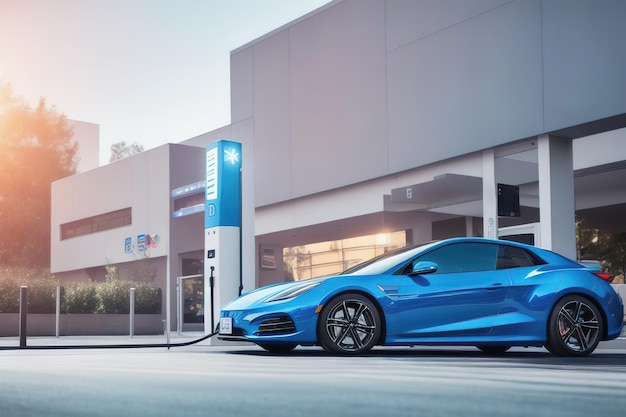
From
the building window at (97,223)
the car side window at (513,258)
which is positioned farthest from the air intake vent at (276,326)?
the building window at (97,223)

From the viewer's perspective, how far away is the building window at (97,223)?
37875 mm

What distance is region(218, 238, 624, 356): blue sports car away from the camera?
A: 9.14 metres

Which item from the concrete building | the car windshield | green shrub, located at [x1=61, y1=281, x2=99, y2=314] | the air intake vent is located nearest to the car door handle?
the car windshield

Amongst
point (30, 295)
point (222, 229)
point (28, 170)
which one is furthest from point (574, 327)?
point (28, 170)

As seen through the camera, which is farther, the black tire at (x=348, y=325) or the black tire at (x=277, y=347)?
the black tire at (x=277, y=347)

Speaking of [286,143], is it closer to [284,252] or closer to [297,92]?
[297,92]

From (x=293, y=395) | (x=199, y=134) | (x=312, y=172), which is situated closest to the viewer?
(x=293, y=395)

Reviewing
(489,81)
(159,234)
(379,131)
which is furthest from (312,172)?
(159,234)

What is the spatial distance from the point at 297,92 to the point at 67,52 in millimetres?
21498

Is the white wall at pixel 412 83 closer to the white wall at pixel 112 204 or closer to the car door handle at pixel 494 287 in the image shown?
the white wall at pixel 112 204

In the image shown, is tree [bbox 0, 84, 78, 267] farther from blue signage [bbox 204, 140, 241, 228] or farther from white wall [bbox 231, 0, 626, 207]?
blue signage [bbox 204, 140, 241, 228]

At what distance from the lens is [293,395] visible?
116 inches

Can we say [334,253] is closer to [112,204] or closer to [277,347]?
[112,204]

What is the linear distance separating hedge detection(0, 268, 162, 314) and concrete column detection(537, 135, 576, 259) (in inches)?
619
